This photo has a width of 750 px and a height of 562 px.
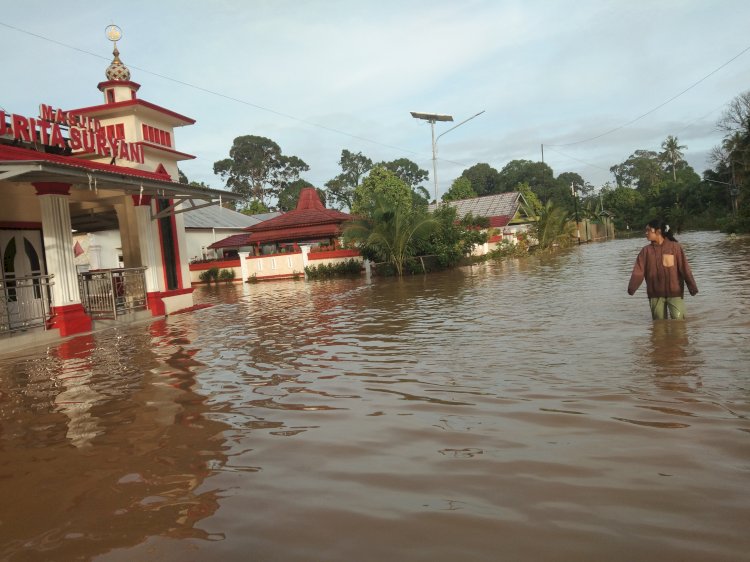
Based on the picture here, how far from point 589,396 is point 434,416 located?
1.30 metres

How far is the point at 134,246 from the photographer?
15.7m

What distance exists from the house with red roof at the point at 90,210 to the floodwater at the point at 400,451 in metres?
4.14

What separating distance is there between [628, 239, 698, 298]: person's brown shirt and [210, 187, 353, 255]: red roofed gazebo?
26.2 meters

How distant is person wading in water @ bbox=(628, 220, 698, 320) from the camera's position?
7332 mm

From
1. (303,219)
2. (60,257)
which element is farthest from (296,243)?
(60,257)

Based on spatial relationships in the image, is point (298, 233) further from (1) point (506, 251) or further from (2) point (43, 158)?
(2) point (43, 158)

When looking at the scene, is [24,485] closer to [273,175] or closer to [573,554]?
[573,554]

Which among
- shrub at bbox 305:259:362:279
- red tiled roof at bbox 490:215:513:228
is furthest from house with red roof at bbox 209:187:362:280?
red tiled roof at bbox 490:215:513:228

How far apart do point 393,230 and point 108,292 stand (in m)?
14.0

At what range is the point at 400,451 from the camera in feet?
12.3

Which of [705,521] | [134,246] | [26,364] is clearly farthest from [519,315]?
[134,246]

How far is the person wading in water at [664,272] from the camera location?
733 centimetres

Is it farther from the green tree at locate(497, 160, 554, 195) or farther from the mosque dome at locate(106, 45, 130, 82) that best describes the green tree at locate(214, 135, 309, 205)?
the mosque dome at locate(106, 45, 130, 82)

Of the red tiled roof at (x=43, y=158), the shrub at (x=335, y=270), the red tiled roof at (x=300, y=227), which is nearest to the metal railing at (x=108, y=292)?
the red tiled roof at (x=43, y=158)
